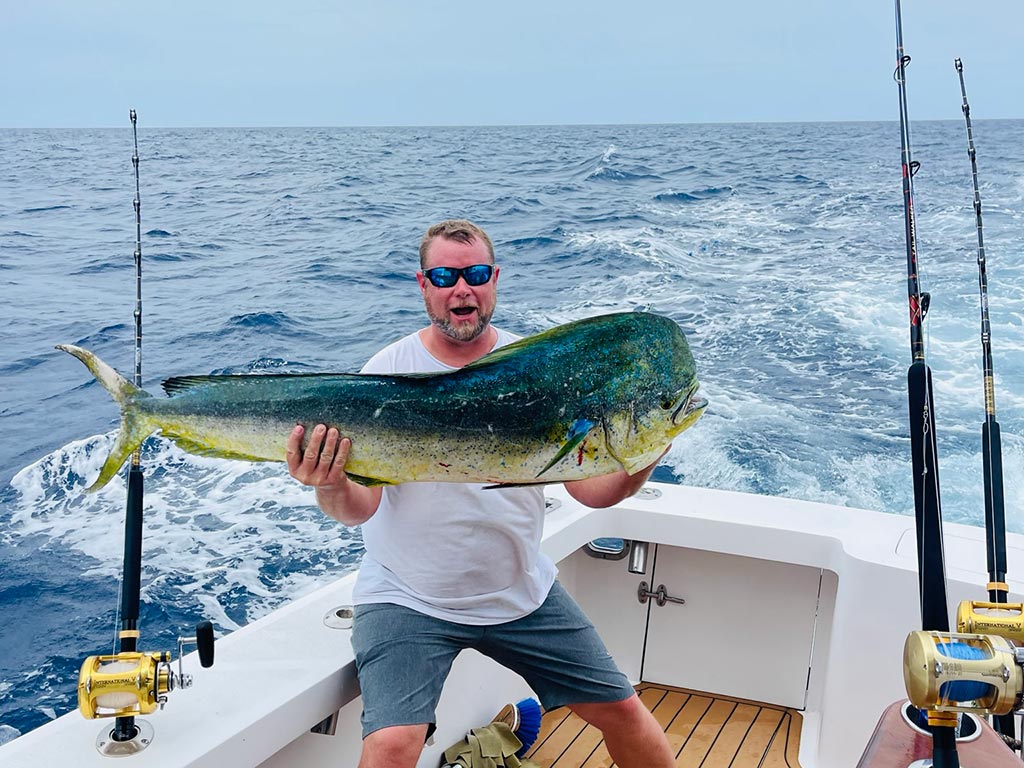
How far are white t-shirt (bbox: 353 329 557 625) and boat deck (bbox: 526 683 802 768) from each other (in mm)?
1036

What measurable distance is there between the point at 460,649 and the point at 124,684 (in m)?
0.78

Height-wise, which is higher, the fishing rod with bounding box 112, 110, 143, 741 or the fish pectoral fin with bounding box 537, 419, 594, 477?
the fish pectoral fin with bounding box 537, 419, 594, 477

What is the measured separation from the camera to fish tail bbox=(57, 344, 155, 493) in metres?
1.24

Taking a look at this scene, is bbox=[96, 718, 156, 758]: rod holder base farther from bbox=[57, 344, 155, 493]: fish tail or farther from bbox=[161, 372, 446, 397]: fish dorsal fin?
bbox=[161, 372, 446, 397]: fish dorsal fin

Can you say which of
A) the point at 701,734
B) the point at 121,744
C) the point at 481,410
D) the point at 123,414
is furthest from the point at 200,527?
the point at 481,410

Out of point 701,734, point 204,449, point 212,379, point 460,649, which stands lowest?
point 701,734

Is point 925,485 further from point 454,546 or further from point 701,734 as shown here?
point 701,734

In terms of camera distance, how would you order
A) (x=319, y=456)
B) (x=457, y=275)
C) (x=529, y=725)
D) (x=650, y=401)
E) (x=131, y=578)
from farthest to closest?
(x=529, y=725), (x=131, y=578), (x=457, y=275), (x=319, y=456), (x=650, y=401)

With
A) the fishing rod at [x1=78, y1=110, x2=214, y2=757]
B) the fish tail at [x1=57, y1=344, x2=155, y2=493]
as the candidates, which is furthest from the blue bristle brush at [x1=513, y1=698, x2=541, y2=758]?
the fish tail at [x1=57, y1=344, x2=155, y2=493]

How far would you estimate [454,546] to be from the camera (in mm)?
2137

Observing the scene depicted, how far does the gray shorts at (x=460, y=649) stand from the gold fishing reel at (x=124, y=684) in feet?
1.51

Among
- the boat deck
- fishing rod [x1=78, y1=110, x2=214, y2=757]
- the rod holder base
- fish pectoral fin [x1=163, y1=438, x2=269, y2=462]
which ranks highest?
fish pectoral fin [x1=163, y1=438, x2=269, y2=462]

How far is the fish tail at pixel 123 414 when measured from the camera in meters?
1.24

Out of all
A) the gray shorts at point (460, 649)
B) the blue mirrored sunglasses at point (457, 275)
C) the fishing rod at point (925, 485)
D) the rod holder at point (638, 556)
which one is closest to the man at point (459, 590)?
the gray shorts at point (460, 649)
